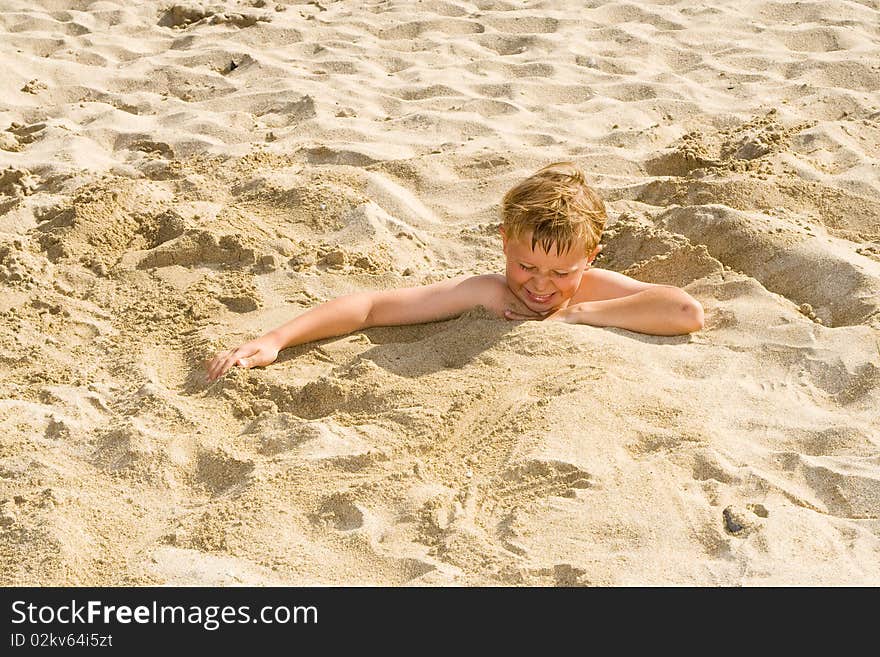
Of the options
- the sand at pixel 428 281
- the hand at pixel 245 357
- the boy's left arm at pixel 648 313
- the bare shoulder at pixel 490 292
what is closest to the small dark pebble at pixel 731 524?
the sand at pixel 428 281

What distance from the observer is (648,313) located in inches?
141

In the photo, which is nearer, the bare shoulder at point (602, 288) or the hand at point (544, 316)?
the hand at point (544, 316)

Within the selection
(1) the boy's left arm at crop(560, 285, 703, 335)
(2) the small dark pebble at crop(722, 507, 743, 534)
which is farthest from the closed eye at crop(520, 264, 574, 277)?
(2) the small dark pebble at crop(722, 507, 743, 534)

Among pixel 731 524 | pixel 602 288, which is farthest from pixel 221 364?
pixel 731 524

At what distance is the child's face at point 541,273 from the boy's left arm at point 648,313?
8 cm

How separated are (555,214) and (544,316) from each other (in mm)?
Result: 410

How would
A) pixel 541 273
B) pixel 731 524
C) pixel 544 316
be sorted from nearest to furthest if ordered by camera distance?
pixel 731 524 → pixel 541 273 → pixel 544 316

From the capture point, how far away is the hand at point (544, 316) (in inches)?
142

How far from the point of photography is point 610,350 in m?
3.37

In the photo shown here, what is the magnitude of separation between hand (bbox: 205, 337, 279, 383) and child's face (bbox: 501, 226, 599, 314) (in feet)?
2.65

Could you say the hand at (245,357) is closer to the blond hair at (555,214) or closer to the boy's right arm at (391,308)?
the boy's right arm at (391,308)

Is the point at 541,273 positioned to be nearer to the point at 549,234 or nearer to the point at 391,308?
the point at 549,234

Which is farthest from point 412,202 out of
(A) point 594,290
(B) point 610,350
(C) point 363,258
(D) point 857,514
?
(D) point 857,514

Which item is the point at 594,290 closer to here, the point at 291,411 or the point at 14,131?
the point at 291,411
